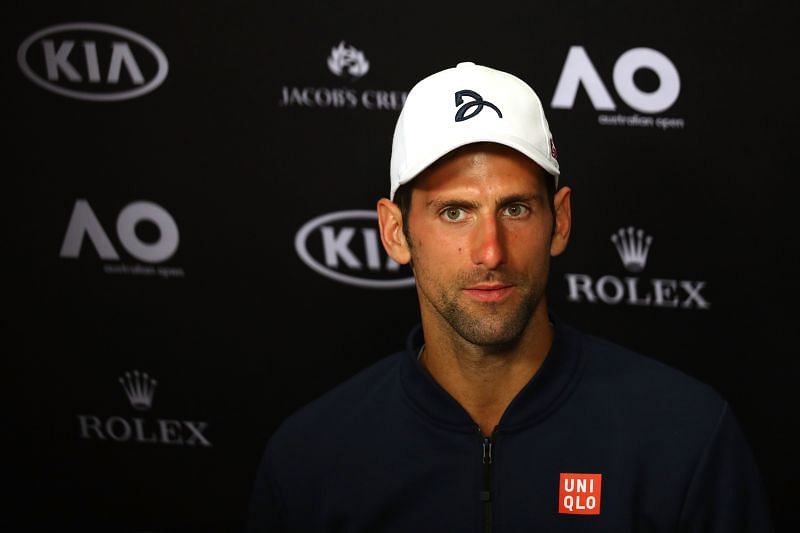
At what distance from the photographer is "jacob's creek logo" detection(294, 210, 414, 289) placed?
2.34 m

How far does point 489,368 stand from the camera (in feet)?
5.25

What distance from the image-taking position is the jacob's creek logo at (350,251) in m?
2.34

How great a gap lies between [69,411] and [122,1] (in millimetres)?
1070

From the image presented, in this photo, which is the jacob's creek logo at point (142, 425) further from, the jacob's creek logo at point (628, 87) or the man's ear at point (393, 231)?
the jacob's creek logo at point (628, 87)

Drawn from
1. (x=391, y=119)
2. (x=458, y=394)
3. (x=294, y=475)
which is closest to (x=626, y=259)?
(x=391, y=119)

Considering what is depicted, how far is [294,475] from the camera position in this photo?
168cm

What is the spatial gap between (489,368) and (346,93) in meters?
0.92

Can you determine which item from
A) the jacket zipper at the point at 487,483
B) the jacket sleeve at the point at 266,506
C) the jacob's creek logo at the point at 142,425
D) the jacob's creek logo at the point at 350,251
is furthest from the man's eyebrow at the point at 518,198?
the jacob's creek logo at the point at 142,425

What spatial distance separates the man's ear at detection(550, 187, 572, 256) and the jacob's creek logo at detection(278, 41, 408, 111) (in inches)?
29.7

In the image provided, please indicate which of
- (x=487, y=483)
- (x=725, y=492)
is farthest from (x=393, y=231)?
(x=725, y=492)

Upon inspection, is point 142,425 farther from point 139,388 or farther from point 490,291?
point 490,291

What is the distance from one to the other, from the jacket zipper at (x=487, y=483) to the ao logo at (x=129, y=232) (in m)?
1.16

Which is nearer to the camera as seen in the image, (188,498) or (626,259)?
(626,259)

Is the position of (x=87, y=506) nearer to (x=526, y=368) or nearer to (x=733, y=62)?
(x=526, y=368)
